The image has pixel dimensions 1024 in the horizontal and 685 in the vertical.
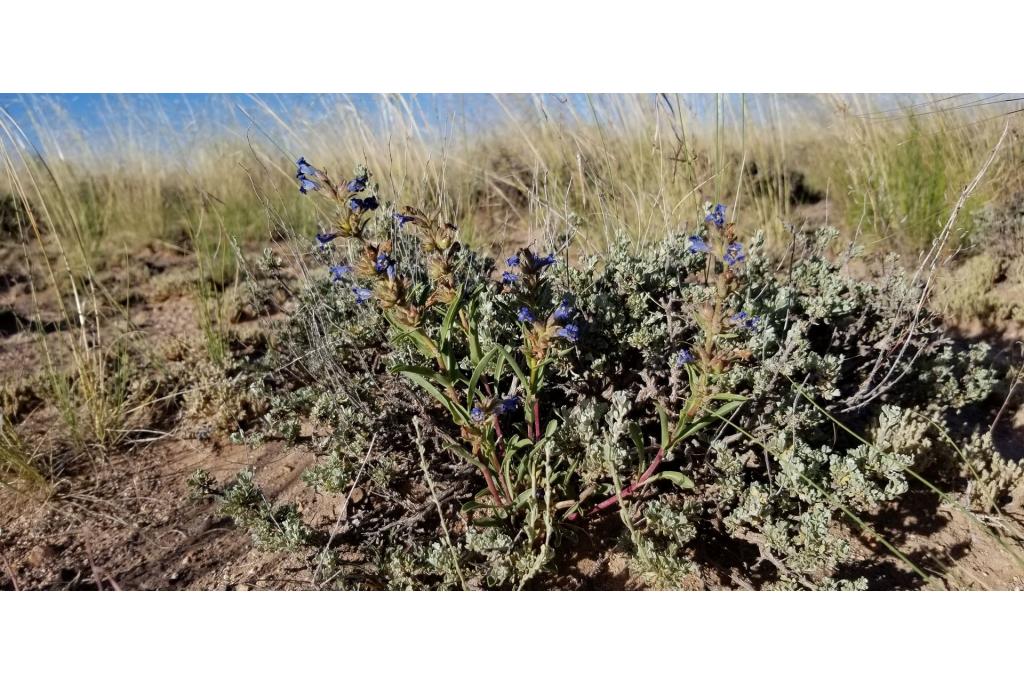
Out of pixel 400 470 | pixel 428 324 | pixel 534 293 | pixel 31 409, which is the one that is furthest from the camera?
pixel 31 409

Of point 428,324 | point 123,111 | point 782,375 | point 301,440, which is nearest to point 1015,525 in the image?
point 782,375

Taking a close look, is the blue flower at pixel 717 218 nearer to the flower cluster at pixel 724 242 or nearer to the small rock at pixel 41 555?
the flower cluster at pixel 724 242

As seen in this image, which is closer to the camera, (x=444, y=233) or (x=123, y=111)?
(x=444, y=233)

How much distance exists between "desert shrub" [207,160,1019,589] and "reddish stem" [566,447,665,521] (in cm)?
1

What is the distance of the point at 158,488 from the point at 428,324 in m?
1.39

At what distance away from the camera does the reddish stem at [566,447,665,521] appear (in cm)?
194

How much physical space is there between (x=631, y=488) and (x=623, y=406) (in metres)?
0.26

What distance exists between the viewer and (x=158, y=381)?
3219 mm

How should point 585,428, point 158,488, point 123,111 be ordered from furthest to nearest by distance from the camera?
point 123,111
point 158,488
point 585,428

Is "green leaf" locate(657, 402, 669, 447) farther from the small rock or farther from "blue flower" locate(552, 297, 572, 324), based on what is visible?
the small rock

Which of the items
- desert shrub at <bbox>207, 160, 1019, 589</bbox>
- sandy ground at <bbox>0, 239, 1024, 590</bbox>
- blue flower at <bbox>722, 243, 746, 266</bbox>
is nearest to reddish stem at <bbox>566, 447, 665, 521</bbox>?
desert shrub at <bbox>207, 160, 1019, 589</bbox>

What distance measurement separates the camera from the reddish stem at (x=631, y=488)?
1943mm

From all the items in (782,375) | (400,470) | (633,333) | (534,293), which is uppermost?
(534,293)

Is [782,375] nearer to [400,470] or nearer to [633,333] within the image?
[633,333]
